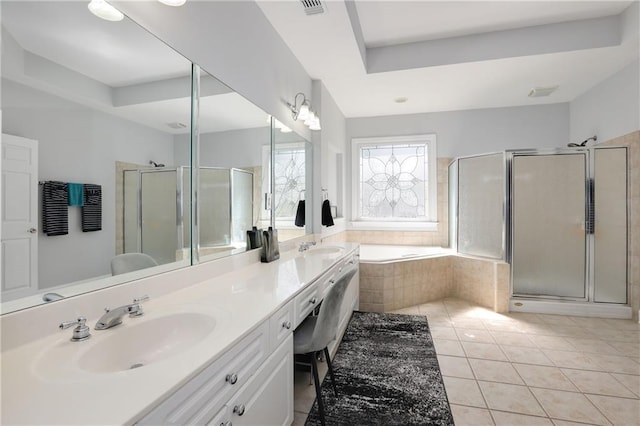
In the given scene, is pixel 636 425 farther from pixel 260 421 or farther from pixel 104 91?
pixel 104 91

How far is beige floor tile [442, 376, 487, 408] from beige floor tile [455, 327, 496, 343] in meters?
0.70

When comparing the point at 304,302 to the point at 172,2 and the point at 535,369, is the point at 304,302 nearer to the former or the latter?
the point at 172,2

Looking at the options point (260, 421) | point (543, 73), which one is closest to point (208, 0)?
point (260, 421)

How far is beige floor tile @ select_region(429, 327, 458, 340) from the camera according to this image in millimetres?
2684

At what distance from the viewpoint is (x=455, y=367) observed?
219cm

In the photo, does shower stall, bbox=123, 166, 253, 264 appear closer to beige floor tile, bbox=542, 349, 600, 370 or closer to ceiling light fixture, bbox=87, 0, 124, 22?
ceiling light fixture, bbox=87, 0, 124, 22

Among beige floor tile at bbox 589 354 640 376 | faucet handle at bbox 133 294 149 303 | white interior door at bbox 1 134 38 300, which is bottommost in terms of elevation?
beige floor tile at bbox 589 354 640 376

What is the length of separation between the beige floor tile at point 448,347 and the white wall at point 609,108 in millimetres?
2735

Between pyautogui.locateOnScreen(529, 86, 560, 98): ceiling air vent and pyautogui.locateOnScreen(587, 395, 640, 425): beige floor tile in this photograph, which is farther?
pyautogui.locateOnScreen(529, 86, 560, 98): ceiling air vent

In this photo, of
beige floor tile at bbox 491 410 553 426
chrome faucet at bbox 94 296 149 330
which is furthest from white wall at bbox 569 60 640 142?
chrome faucet at bbox 94 296 149 330

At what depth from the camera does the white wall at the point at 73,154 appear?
0.85 meters

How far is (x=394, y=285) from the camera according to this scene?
340 centimetres

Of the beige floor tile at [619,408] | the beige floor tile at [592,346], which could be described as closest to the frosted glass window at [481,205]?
the beige floor tile at [592,346]

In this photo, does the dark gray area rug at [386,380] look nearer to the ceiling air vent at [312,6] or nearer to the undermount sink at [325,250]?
the undermount sink at [325,250]
